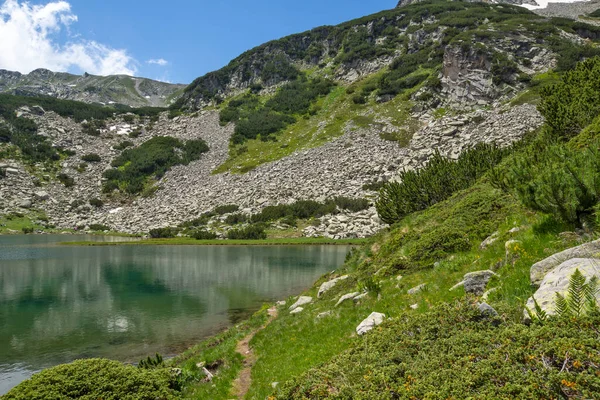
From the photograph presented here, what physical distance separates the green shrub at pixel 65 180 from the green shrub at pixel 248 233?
66624 millimetres

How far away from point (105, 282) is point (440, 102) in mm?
100867

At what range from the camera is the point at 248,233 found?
76125 mm

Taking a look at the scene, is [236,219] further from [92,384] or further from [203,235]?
[92,384]

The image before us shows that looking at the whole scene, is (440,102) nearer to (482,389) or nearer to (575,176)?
(575,176)

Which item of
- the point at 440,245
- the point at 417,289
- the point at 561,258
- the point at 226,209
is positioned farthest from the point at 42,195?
the point at 561,258

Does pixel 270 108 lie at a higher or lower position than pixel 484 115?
higher

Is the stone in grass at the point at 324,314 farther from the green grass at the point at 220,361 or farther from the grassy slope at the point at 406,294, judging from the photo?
the green grass at the point at 220,361

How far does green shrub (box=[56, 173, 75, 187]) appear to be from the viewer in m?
113

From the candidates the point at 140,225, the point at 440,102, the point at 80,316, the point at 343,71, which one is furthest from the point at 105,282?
the point at 343,71

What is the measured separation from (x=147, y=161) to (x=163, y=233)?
150 feet

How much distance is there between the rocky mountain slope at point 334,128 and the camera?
90562 millimetres

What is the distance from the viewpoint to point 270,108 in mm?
145125

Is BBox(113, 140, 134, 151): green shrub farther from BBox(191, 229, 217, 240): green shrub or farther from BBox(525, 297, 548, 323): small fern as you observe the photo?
BBox(525, 297, 548, 323): small fern

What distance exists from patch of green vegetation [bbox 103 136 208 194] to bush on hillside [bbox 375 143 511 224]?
94.1 metres
